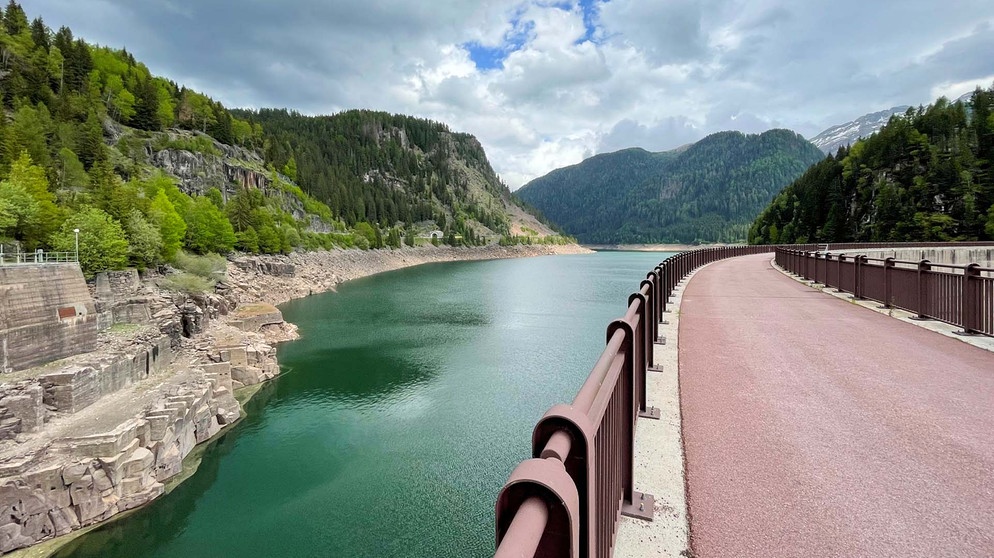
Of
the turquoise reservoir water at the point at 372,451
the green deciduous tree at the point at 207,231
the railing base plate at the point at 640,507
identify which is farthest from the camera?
the green deciduous tree at the point at 207,231

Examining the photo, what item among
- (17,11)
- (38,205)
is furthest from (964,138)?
(17,11)

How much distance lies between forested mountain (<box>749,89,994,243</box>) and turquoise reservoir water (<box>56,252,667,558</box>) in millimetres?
57143

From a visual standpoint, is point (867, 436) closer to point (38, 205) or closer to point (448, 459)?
point (448, 459)

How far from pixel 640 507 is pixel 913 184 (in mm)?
84797

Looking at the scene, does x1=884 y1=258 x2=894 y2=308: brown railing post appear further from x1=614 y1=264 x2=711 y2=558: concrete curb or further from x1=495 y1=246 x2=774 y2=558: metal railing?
x1=495 y1=246 x2=774 y2=558: metal railing

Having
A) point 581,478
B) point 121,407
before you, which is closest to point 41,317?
point 121,407

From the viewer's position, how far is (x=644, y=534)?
2811 millimetres

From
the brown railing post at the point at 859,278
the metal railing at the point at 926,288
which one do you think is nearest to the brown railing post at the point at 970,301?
the metal railing at the point at 926,288

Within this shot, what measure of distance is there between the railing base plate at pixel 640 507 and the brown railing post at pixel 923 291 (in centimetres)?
999

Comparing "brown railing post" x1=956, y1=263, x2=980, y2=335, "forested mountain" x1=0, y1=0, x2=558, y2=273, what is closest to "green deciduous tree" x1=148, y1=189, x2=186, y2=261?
"forested mountain" x1=0, y1=0, x2=558, y2=273

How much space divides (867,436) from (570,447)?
402 centimetres

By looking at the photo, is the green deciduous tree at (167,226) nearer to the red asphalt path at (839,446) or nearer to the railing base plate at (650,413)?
the railing base plate at (650,413)

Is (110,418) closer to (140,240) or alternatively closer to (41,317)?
(41,317)

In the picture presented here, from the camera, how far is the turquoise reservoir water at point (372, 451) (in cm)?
1192
